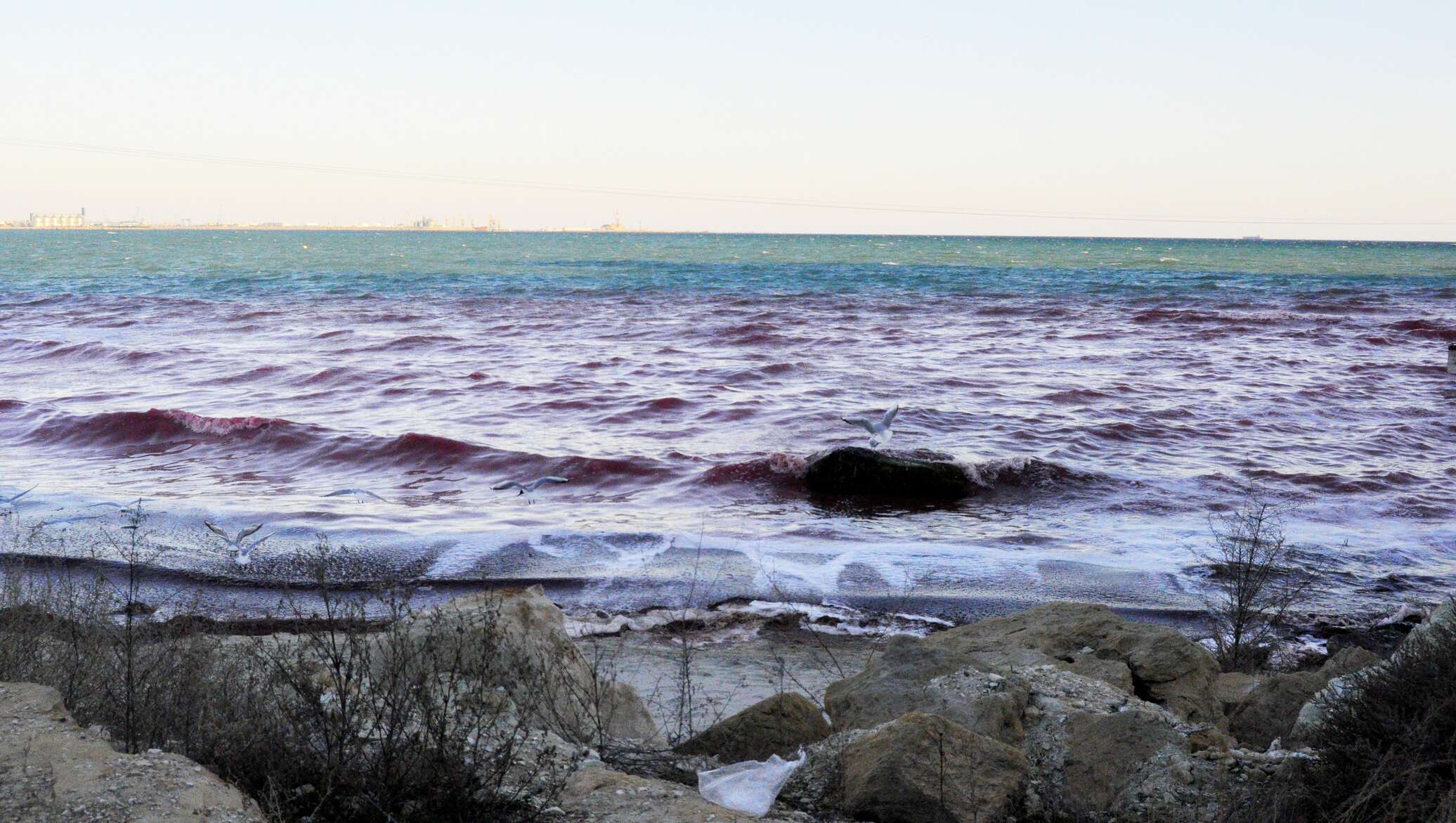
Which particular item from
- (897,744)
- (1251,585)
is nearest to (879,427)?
(1251,585)

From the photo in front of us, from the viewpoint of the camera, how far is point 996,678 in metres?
4.02

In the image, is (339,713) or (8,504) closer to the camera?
(339,713)

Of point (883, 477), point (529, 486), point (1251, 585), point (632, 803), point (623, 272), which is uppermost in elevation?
point (623, 272)

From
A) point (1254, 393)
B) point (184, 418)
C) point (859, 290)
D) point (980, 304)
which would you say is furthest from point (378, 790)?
point (859, 290)

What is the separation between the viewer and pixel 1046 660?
4.62 meters

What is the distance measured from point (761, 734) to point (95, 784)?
6.82 feet

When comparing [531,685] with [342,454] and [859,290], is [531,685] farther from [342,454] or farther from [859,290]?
[859,290]

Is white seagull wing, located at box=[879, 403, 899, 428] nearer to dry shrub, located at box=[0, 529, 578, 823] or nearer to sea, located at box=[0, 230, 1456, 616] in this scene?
sea, located at box=[0, 230, 1456, 616]

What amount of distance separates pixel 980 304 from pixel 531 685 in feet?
104

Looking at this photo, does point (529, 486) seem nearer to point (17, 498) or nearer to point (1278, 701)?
point (17, 498)

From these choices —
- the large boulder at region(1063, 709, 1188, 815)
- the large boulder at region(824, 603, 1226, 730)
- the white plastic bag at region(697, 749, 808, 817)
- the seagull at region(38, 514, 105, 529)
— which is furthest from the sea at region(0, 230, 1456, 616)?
the white plastic bag at region(697, 749, 808, 817)

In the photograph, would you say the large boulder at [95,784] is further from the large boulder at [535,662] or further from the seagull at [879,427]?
the seagull at [879,427]

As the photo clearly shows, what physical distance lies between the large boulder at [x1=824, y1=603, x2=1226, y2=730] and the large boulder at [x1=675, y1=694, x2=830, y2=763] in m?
0.21

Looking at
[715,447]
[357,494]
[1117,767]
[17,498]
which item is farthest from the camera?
[715,447]
